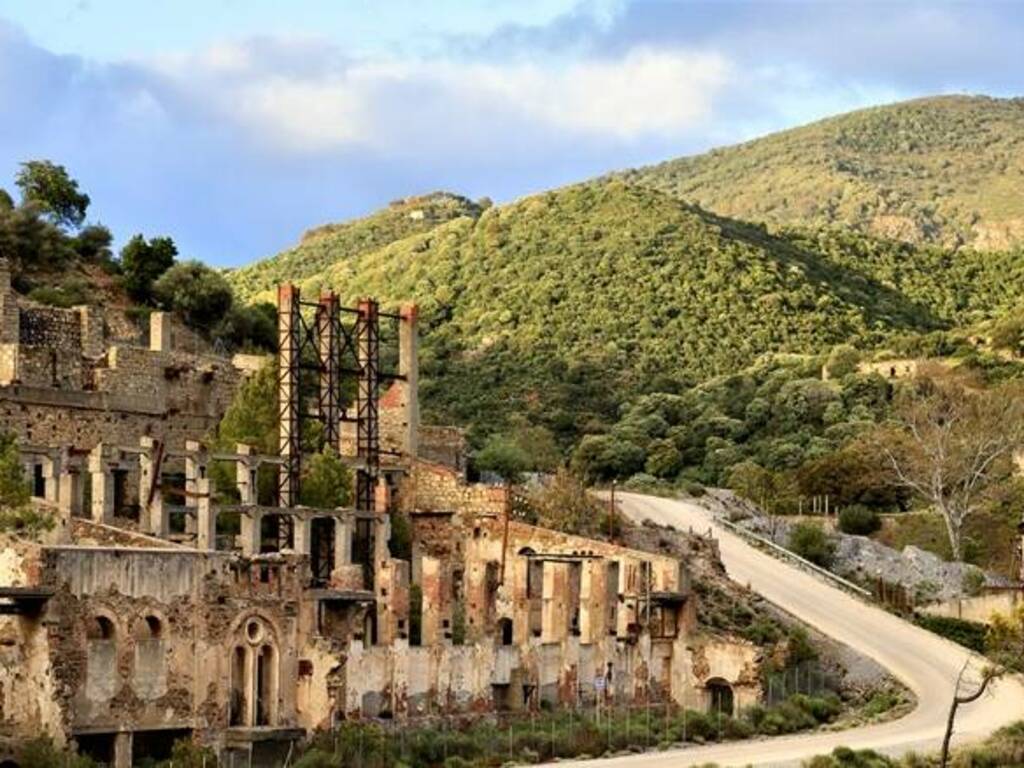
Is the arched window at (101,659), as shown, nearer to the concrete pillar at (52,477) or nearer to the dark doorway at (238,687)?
the dark doorway at (238,687)

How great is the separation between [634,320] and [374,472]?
5632 centimetres

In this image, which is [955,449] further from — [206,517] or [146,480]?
[206,517]

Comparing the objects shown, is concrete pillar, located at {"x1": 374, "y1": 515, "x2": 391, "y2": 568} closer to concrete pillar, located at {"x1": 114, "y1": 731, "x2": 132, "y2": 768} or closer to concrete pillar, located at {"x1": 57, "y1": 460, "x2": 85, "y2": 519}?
concrete pillar, located at {"x1": 57, "y1": 460, "x2": 85, "y2": 519}

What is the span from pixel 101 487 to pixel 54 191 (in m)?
34.1

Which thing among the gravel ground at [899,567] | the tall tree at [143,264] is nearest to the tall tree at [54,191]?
the tall tree at [143,264]

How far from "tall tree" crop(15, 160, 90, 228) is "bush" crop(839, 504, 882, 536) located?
29.2 metres

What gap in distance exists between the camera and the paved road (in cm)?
4419

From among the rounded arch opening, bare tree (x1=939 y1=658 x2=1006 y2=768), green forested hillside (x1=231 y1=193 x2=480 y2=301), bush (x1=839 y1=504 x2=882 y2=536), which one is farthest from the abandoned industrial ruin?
green forested hillside (x1=231 y1=193 x2=480 y2=301)

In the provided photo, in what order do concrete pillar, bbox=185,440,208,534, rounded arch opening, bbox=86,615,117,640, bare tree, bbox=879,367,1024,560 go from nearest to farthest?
rounded arch opening, bbox=86,615,117,640 → concrete pillar, bbox=185,440,208,534 → bare tree, bbox=879,367,1024,560

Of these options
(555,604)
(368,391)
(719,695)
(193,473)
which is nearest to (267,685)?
(193,473)

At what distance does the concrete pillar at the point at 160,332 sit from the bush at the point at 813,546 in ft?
69.8

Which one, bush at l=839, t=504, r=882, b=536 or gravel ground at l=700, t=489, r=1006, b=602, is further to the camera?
bush at l=839, t=504, r=882, b=536

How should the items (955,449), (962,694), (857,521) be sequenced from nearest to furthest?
(962,694)
(857,521)
(955,449)

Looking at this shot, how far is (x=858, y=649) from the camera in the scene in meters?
56.6
